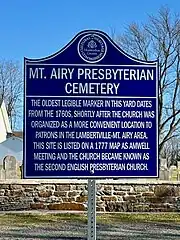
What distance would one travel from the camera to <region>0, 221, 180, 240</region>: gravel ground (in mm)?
11141

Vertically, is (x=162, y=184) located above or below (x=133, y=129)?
below

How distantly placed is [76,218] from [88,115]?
7919 mm

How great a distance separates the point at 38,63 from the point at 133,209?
966cm

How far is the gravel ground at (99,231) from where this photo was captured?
36.6 feet

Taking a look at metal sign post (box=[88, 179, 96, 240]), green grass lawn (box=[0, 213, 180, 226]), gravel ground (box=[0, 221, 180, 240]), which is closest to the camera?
metal sign post (box=[88, 179, 96, 240])

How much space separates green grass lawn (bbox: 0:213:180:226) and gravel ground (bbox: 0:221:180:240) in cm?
53

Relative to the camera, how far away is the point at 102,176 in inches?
262

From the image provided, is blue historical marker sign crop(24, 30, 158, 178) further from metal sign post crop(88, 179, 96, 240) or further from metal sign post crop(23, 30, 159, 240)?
metal sign post crop(88, 179, 96, 240)

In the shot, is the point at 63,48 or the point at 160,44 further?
the point at 160,44

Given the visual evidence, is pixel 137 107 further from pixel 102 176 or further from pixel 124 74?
pixel 102 176

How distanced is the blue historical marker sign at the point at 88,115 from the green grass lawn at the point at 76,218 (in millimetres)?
6748

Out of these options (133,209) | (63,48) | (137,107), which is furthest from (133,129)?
(133,209)

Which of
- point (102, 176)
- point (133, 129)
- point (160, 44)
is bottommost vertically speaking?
point (102, 176)

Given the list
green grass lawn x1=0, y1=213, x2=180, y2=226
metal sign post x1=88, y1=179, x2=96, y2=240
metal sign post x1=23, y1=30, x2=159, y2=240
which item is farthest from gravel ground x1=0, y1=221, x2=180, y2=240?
metal sign post x1=23, y1=30, x2=159, y2=240
